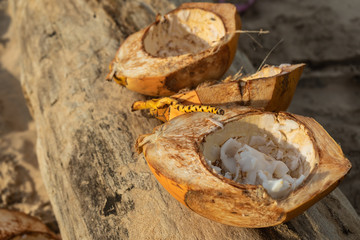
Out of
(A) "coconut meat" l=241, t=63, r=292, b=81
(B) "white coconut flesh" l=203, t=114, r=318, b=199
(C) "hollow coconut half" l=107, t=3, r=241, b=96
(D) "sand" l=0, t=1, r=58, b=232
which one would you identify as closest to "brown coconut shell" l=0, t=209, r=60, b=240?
(D) "sand" l=0, t=1, r=58, b=232

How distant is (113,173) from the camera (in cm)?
183

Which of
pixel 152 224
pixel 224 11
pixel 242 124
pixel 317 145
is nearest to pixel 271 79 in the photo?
pixel 242 124

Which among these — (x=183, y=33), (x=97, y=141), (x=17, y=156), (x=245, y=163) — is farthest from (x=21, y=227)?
(x=183, y=33)

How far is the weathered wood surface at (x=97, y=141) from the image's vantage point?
1.60 m

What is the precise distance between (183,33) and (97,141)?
39.1 inches

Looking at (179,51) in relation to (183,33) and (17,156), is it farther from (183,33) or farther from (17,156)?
(17,156)

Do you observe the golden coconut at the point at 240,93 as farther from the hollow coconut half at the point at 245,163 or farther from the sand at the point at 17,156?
the sand at the point at 17,156

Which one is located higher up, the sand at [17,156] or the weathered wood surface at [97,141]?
the weathered wood surface at [97,141]

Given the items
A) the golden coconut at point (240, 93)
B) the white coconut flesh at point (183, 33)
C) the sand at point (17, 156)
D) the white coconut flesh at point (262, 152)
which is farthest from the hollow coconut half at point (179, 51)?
the sand at point (17, 156)

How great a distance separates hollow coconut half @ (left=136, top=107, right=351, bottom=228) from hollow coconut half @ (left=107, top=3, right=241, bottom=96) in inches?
17.2

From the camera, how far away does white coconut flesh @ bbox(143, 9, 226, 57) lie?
2293 mm

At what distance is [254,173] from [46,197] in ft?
6.00

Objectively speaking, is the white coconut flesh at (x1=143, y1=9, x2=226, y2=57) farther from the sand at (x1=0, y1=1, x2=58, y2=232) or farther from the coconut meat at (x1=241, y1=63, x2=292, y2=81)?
the sand at (x1=0, y1=1, x2=58, y2=232)

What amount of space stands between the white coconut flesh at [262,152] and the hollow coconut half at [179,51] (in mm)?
557
